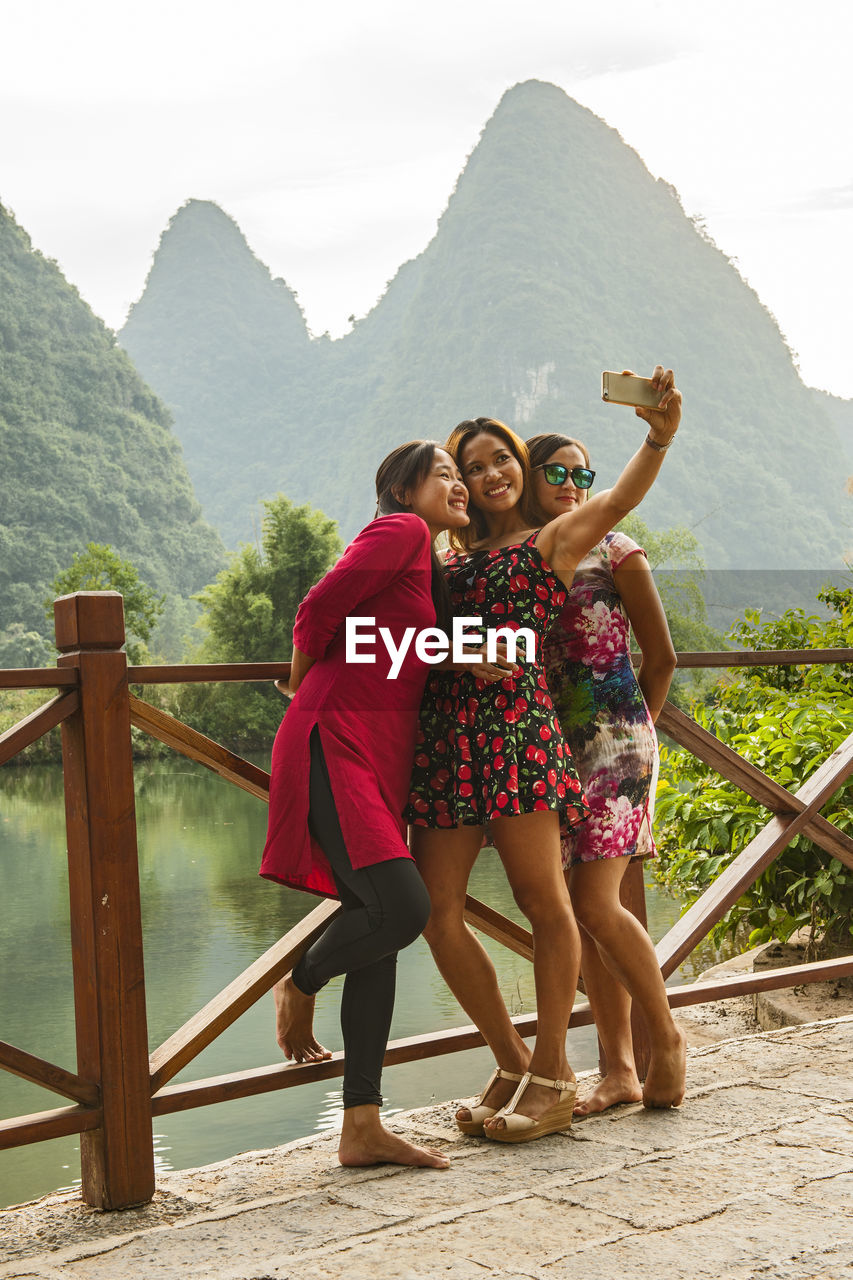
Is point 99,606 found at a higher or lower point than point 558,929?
higher

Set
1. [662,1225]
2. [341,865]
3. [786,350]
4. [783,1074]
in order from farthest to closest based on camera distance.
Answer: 1. [786,350]
2. [783,1074]
3. [341,865]
4. [662,1225]

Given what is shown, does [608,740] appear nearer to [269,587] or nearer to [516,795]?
[516,795]

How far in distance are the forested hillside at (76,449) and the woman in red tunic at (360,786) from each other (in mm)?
56113

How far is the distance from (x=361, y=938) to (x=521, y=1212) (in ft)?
1.64

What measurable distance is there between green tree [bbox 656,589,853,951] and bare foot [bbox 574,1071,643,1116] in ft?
4.55

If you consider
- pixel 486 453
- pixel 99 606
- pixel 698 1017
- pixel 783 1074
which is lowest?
pixel 698 1017

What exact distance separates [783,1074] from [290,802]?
1314mm

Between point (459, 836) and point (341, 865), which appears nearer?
point (341, 865)

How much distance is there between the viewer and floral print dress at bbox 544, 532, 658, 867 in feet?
8.14

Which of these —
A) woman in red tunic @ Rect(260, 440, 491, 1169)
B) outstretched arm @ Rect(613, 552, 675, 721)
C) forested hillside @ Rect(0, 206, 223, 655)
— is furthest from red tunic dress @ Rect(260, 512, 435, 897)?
forested hillside @ Rect(0, 206, 223, 655)

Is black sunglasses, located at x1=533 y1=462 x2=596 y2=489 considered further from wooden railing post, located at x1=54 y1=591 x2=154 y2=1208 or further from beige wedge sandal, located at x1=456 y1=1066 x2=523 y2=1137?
beige wedge sandal, located at x1=456 y1=1066 x2=523 y2=1137

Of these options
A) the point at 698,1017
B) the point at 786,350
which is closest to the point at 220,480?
the point at 786,350

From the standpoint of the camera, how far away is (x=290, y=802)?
220cm

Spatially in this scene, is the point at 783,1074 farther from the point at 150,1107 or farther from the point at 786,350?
the point at 786,350
